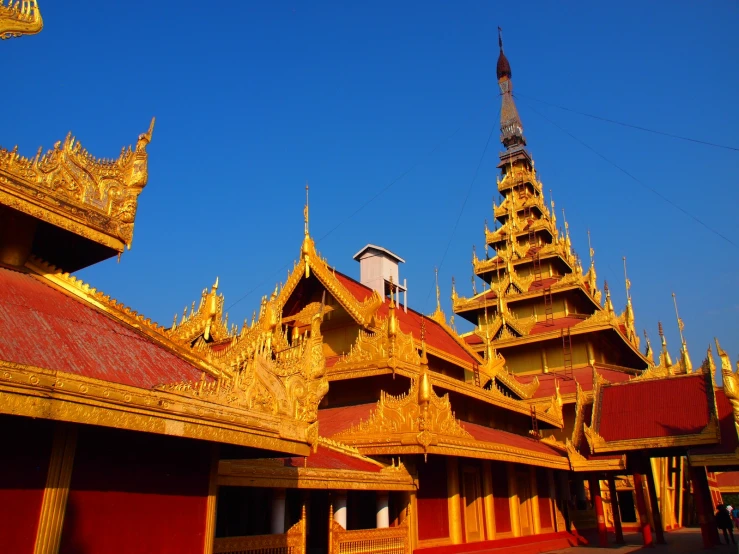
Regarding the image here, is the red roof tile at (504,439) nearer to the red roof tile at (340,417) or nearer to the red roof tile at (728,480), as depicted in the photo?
the red roof tile at (340,417)

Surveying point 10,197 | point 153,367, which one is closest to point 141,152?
point 10,197

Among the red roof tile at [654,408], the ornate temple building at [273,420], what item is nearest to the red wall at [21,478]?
the ornate temple building at [273,420]

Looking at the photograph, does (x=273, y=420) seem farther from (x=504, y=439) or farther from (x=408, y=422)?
(x=504, y=439)

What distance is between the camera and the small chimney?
19516 millimetres

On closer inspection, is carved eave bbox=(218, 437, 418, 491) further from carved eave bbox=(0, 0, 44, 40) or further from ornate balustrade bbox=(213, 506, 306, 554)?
carved eave bbox=(0, 0, 44, 40)

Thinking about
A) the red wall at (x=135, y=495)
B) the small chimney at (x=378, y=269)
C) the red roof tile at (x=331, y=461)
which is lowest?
the red wall at (x=135, y=495)

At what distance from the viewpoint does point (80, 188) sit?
6.96 meters

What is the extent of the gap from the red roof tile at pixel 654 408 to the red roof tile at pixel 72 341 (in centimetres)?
1454

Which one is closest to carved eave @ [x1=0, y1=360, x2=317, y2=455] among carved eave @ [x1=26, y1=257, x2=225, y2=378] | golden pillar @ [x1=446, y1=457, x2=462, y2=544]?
carved eave @ [x1=26, y1=257, x2=225, y2=378]

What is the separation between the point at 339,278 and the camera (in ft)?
54.1

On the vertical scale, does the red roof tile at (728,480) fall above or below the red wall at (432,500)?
above

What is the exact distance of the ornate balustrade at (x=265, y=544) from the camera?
6715mm

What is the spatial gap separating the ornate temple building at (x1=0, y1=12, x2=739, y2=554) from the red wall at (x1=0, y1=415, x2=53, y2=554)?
0.01 metres

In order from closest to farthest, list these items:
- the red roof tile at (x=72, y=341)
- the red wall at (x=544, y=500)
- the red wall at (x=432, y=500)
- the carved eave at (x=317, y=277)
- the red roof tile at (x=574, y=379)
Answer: the red roof tile at (x=72, y=341)
the red wall at (x=432, y=500)
the carved eave at (x=317, y=277)
the red wall at (x=544, y=500)
the red roof tile at (x=574, y=379)
